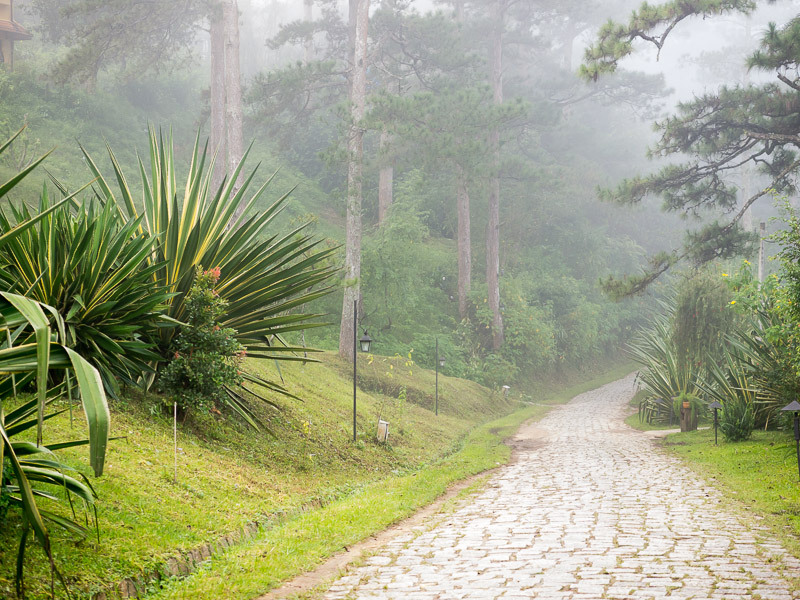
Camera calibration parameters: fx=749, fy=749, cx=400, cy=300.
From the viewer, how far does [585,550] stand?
21.7 ft

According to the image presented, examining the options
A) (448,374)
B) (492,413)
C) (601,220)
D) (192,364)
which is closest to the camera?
(192,364)

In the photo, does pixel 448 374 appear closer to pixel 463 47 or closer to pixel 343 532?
pixel 463 47

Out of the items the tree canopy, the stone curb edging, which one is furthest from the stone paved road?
the tree canopy

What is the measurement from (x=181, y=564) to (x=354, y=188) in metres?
18.2

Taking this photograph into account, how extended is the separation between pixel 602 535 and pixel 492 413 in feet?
56.5

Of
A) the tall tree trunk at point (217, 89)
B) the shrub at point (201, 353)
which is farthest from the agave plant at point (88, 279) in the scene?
the tall tree trunk at point (217, 89)

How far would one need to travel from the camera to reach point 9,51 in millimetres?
28734

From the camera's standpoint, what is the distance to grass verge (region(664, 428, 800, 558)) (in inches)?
319

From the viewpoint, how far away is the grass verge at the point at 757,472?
8.09 meters

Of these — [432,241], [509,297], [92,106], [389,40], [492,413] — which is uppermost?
[389,40]

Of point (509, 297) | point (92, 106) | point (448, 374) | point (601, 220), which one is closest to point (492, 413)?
point (448, 374)

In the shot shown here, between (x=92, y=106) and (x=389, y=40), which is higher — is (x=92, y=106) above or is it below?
below

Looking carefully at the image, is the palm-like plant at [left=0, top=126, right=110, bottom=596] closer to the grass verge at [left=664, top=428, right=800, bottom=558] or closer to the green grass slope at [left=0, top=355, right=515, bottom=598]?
the green grass slope at [left=0, top=355, right=515, bottom=598]

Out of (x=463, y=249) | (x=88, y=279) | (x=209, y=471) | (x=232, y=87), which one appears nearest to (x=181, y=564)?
(x=209, y=471)
